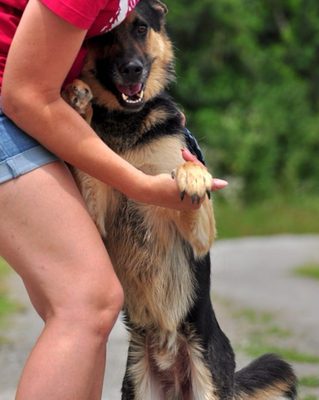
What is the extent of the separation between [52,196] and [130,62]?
89 cm

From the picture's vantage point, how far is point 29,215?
2.45 m

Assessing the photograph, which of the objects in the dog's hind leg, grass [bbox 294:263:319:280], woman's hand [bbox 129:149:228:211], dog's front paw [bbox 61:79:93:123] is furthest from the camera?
grass [bbox 294:263:319:280]

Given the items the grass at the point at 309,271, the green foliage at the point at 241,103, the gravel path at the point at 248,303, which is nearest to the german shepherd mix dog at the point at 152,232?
the gravel path at the point at 248,303

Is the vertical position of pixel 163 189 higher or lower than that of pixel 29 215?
higher

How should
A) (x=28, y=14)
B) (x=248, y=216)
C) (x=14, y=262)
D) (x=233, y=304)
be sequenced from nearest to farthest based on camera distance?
(x=28, y=14), (x=14, y=262), (x=233, y=304), (x=248, y=216)

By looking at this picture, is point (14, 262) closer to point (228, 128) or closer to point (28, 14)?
point (28, 14)

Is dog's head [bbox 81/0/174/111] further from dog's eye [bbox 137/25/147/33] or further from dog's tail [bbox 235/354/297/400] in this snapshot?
dog's tail [bbox 235/354/297/400]

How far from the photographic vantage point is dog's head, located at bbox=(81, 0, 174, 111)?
316 cm

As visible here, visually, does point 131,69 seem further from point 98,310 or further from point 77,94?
point 98,310

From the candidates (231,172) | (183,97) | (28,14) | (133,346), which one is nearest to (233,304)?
(133,346)

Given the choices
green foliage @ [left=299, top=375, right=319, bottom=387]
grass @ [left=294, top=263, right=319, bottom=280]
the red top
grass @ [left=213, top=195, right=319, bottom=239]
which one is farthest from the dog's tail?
grass @ [left=213, top=195, right=319, bottom=239]

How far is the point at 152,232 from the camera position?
3.34 meters

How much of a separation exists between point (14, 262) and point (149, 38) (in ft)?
4.37

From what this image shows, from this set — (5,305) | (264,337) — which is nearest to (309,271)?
(264,337)
